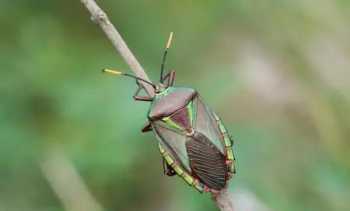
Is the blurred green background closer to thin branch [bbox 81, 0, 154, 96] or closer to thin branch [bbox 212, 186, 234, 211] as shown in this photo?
thin branch [bbox 212, 186, 234, 211]

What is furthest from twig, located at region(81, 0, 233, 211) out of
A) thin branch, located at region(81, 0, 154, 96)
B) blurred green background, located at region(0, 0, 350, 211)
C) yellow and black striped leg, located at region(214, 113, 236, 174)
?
blurred green background, located at region(0, 0, 350, 211)

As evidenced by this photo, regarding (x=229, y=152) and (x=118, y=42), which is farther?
(x=229, y=152)

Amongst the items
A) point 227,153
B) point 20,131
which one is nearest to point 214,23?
point 20,131

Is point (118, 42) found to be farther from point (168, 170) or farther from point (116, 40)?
point (168, 170)

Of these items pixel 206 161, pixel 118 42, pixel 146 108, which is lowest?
pixel 146 108

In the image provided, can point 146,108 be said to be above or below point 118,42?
below

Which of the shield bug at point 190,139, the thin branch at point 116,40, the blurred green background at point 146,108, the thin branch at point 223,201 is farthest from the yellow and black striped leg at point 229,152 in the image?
the thin branch at point 116,40

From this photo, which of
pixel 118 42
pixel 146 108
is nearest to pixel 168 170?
pixel 118 42

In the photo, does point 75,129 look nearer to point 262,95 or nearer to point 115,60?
point 115,60
